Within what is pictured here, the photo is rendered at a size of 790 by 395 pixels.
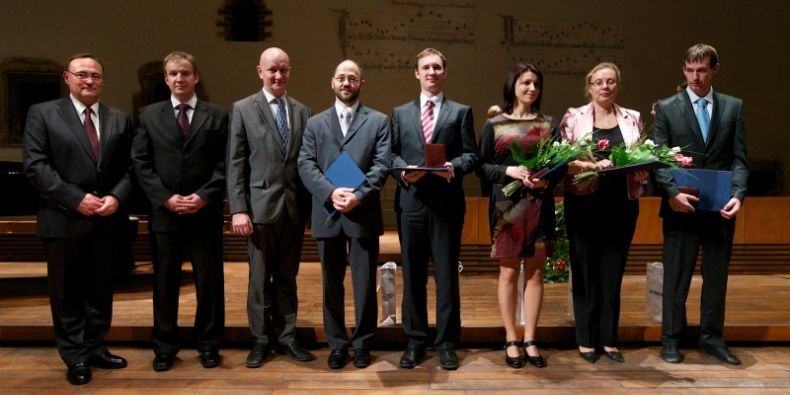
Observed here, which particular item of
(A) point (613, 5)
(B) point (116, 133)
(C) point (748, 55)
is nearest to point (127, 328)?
(B) point (116, 133)

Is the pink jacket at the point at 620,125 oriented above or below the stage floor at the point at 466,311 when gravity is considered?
above

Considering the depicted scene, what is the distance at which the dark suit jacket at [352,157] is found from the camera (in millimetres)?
2797

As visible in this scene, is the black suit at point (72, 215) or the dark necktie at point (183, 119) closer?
the black suit at point (72, 215)

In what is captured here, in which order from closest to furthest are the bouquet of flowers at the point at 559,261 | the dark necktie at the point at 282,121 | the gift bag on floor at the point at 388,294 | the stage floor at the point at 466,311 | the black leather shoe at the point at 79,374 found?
1. the black leather shoe at the point at 79,374
2. the dark necktie at the point at 282,121
3. the stage floor at the point at 466,311
4. the gift bag on floor at the point at 388,294
5. the bouquet of flowers at the point at 559,261

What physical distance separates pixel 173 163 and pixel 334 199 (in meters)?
0.81

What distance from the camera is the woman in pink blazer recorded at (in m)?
2.86

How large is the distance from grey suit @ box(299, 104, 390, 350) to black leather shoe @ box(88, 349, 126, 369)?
3.46 feet

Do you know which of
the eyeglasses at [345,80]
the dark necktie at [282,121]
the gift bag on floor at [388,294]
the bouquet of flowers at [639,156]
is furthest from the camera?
the gift bag on floor at [388,294]

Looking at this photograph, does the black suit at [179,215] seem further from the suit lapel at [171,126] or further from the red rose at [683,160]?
the red rose at [683,160]

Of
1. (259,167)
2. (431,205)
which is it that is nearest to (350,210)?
(431,205)

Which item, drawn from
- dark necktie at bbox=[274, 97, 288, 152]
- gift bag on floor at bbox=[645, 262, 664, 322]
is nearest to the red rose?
gift bag on floor at bbox=[645, 262, 664, 322]

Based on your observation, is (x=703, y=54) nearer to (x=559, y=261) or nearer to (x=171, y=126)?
(x=559, y=261)

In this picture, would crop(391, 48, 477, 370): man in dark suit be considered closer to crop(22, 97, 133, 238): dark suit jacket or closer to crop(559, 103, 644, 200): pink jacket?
crop(559, 103, 644, 200): pink jacket

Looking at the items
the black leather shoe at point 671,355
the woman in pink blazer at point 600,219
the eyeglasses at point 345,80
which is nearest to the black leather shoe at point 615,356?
the woman in pink blazer at point 600,219
